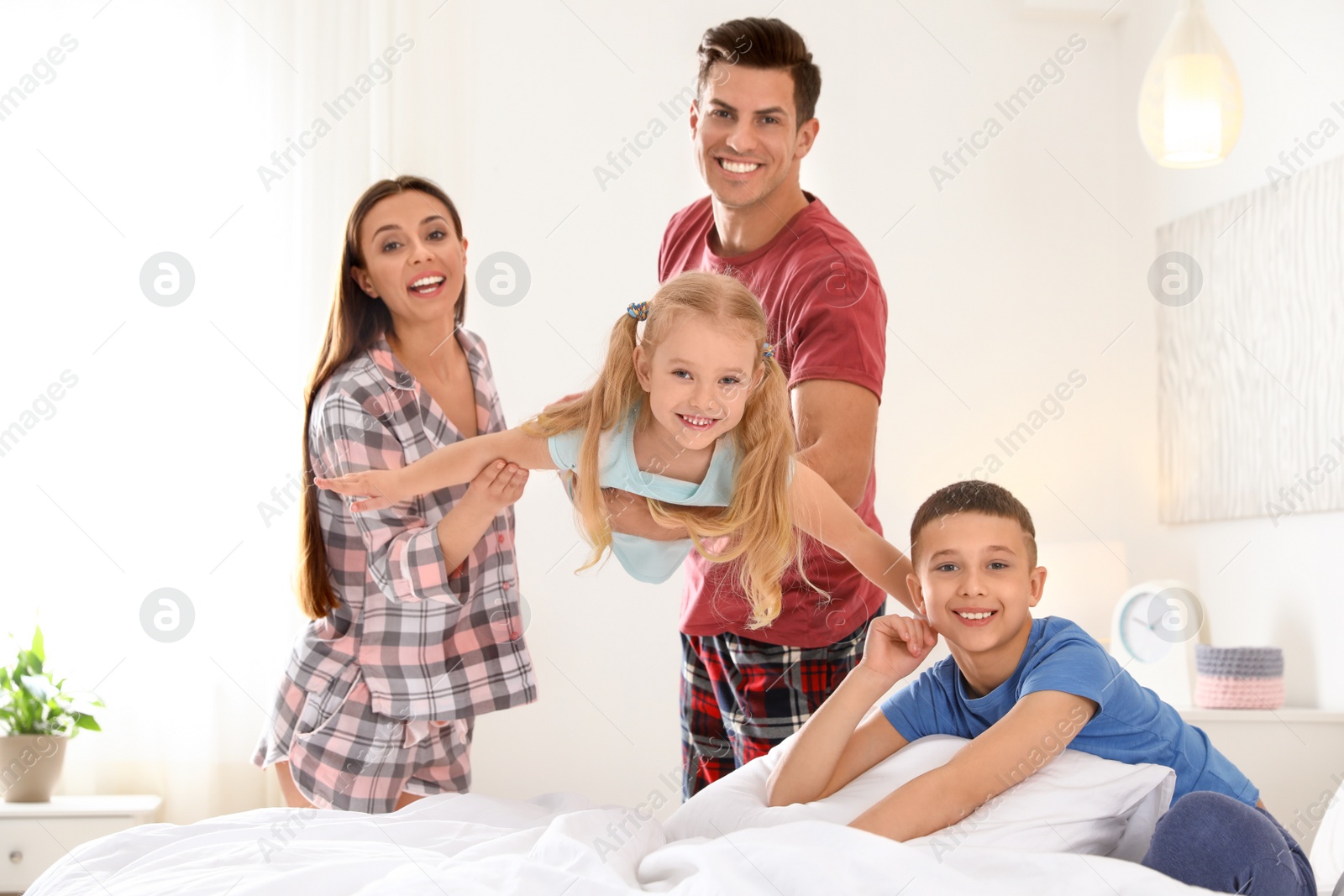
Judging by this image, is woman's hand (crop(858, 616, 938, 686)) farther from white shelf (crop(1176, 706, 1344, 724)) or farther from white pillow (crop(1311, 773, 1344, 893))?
white shelf (crop(1176, 706, 1344, 724))

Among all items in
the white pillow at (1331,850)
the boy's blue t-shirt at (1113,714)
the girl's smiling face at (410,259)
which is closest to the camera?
the boy's blue t-shirt at (1113,714)

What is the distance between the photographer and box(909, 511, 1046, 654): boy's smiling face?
1324 millimetres

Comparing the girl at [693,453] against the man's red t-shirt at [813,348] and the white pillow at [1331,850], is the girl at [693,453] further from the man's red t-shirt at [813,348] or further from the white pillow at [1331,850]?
the white pillow at [1331,850]

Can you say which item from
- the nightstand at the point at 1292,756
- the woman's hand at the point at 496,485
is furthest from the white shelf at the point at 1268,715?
the woman's hand at the point at 496,485

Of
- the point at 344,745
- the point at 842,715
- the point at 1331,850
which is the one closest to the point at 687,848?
the point at 842,715

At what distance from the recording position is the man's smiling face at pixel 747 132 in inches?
63.0

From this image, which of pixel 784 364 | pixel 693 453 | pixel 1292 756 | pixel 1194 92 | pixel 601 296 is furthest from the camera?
pixel 601 296

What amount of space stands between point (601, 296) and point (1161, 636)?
72.2 inches

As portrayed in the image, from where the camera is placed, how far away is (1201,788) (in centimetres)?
123

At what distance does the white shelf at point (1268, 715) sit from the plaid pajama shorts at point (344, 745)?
5.88 feet

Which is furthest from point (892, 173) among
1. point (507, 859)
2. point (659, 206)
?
point (507, 859)

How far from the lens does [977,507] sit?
1.37 meters

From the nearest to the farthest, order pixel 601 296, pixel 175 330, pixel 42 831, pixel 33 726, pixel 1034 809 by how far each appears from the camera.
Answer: pixel 1034 809
pixel 42 831
pixel 33 726
pixel 175 330
pixel 601 296

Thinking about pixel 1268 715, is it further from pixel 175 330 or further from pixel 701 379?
pixel 175 330
